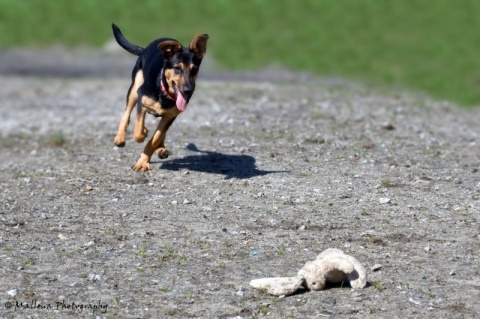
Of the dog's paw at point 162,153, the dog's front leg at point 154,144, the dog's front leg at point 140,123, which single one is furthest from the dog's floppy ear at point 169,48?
A: the dog's paw at point 162,153

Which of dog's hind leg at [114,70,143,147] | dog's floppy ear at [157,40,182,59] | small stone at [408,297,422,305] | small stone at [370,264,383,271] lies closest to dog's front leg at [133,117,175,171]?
dog's hind leg at [114,70,143,147]

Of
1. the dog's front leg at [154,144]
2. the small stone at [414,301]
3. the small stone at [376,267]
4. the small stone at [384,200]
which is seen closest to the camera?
the small stone at [414,301]

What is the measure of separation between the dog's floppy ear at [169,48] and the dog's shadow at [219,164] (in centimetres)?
175

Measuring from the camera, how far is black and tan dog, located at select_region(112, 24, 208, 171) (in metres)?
12.2

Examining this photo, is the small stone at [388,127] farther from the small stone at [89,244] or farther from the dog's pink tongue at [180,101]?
the small stone at [89,244]

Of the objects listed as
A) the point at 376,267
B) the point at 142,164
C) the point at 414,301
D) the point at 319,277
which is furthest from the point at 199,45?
the point at 414,301

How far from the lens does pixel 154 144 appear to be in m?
13.2

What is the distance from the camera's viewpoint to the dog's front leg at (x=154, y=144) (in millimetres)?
13117

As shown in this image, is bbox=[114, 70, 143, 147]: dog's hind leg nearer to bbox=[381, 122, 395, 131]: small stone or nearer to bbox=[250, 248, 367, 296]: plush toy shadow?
bbox=[250, 248, 367, 296]: plush toy shadow

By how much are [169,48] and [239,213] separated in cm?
216

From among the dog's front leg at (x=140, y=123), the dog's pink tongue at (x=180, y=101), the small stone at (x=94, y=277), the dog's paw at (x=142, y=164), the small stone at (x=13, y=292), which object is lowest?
the small stone at (x=13, y=292)

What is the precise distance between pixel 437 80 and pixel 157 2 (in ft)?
47.8

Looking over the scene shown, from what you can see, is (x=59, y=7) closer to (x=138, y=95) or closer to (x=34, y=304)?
(x=138, y=95)

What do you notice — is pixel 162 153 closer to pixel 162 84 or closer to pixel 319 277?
pixel 162 84
